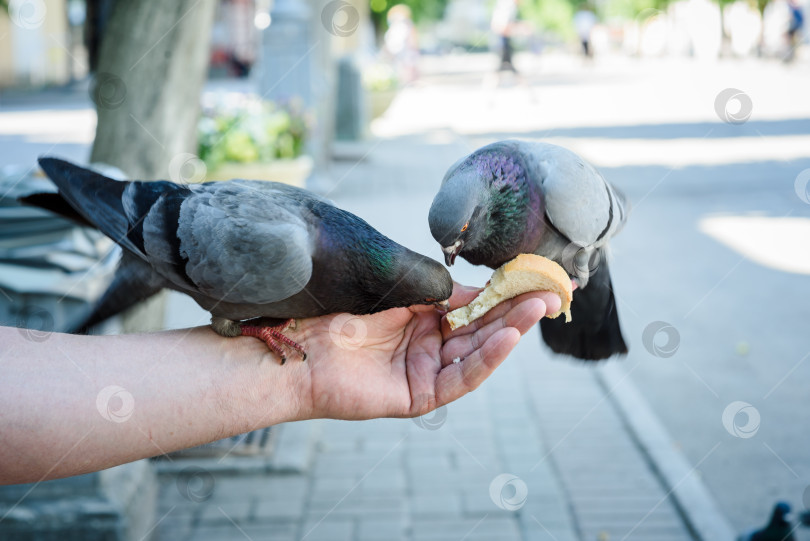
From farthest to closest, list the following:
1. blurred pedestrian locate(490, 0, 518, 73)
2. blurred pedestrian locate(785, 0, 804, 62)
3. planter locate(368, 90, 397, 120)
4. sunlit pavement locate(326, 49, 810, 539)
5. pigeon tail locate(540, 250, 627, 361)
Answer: blurred pedestrian locate(785, 0, 804, 62)
planter locate(368, 90, 397, 120)
blurred pedestrian locate(490, 0, 518, 73)
sunlit pavement locate(326, 49, 810, 539)
pigeon tail locate(540, 250, 627, 361)

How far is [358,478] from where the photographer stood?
4.87 meters

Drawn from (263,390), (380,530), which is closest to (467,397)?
(380,530)

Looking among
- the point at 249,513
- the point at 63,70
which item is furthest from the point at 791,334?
the point at 63,70

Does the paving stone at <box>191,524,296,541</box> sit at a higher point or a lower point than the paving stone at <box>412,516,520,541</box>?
lower

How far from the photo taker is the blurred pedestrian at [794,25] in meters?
27.0

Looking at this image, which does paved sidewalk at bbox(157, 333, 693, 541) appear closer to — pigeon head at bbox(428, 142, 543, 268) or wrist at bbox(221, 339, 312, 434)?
wrist at bbox(221, 339, 312, 434)

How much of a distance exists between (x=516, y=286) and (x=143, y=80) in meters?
2.85

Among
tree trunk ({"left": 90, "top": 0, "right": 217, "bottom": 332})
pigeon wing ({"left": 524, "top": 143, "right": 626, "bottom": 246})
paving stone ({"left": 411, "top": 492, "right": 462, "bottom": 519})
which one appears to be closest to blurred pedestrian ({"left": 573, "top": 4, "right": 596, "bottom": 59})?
tree trunk ({"left": 90, "top": 0, "right": 217, "bottom": 332})

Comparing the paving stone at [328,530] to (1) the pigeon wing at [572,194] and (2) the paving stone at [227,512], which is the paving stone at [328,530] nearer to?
(2) the paving stone at [227,512]

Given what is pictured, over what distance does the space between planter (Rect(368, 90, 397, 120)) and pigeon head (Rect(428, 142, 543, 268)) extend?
53.5ft

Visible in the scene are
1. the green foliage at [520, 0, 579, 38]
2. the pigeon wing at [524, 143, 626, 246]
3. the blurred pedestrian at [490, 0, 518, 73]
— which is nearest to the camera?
the pigeon wing at [524, 143, 626, 246]

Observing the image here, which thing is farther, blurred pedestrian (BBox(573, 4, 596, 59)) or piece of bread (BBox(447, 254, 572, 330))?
blurred pedestrian (BBox(573, 4, 596, 59))

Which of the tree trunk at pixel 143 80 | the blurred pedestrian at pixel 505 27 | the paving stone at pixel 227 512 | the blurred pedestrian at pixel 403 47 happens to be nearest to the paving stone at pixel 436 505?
the paving stone at pixel 227 512

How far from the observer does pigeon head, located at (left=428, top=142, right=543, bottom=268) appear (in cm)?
299
